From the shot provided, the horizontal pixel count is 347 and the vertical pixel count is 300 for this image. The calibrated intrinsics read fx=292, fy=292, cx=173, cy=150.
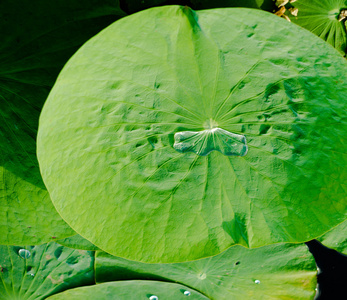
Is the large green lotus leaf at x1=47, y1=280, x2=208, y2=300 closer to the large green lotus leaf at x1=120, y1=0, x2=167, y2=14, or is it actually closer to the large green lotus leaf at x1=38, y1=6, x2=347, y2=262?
the large green lotus leaf at x1=38, y1=6, x2=347, y2=262

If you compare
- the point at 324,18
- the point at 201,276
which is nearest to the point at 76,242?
the point at 201,276

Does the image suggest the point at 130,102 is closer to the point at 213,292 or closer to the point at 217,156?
the point at 217,156

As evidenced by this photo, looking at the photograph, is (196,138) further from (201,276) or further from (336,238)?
(336,238)

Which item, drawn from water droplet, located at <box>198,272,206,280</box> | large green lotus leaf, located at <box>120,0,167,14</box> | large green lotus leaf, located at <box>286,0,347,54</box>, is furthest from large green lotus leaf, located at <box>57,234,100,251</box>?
large green lotus leaf, located at <box>286,0,347,54</box>

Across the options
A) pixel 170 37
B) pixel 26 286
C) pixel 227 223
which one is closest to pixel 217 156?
pixel 227 223

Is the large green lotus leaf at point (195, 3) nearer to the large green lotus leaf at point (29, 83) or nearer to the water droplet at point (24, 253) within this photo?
the large green lotus leaf at point (29, 83)
